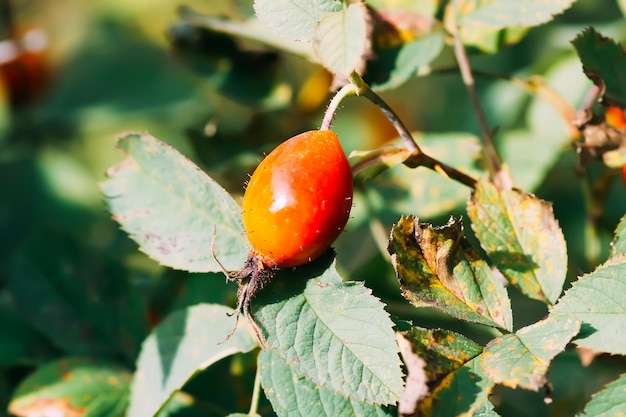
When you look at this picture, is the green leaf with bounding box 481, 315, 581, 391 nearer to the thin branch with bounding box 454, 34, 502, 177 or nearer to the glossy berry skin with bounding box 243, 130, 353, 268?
the glossy berry skin with bounding box 243, 130, 353, 268

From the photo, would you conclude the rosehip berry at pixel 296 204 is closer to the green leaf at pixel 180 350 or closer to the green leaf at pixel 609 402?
the green leaf at pixel 180 350

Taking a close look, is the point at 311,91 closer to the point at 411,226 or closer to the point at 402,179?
the point at 402,179

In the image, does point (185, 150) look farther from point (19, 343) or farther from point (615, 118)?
point (615, 118)

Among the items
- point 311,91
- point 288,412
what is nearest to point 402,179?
point 311,91

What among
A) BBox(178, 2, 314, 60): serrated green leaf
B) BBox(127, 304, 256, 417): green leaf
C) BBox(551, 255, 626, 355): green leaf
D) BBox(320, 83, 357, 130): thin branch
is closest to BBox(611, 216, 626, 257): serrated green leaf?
BBox(551, 255, 626, 355): green leaf

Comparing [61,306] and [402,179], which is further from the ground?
[402,179]
